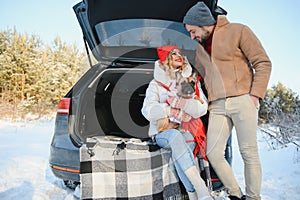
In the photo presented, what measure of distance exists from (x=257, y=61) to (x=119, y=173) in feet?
3.55

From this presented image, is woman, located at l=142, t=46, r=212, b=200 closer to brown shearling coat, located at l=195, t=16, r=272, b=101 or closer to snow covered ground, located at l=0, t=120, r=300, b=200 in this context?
brown shearling coat, located at l=195, t=16, r=272, b=101

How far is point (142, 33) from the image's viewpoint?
229 centimetres

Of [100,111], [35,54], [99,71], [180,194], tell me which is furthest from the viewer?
[35,54]

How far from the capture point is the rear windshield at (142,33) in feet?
7.32

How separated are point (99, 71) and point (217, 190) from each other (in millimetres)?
1344

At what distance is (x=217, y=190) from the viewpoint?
1.73 metres

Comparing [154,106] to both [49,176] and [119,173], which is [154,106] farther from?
[49,176]

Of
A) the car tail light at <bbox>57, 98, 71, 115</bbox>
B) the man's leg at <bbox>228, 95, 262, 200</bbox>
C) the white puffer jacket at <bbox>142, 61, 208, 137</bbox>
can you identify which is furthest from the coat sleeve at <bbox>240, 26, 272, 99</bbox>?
the car tail light at <bbox>57, 98, 71, 115</bbox>

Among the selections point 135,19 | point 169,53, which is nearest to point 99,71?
point 135,19

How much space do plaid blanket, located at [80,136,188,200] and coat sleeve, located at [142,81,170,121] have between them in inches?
9.4

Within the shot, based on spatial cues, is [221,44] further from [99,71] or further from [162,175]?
[99,71]

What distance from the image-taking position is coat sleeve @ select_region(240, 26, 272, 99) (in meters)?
1.53

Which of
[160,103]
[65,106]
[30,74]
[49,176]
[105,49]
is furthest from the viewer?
[30,74]

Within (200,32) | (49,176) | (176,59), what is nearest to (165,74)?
(176,59)
